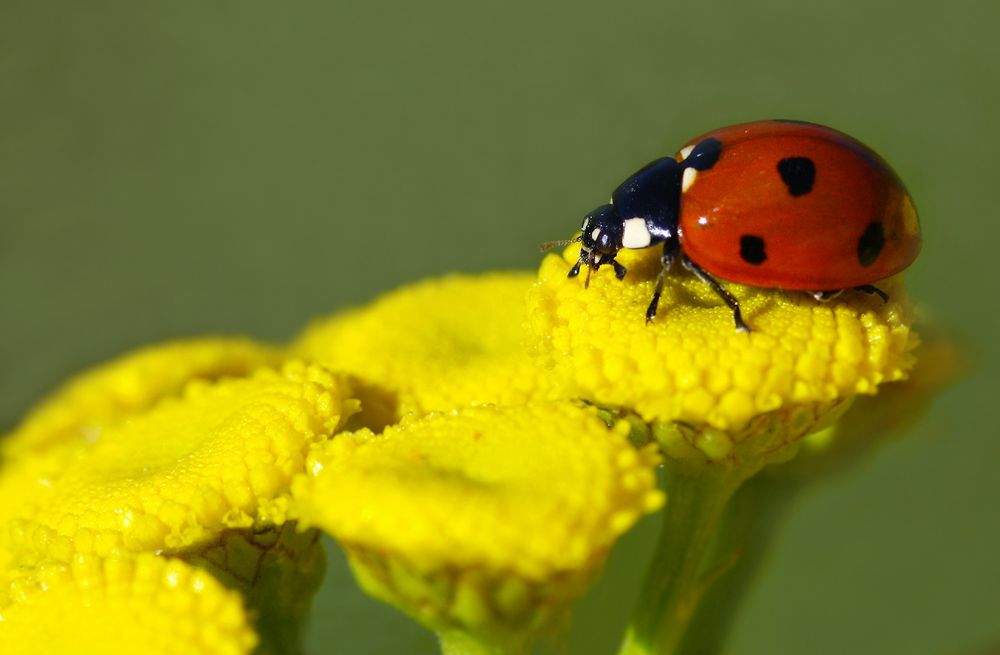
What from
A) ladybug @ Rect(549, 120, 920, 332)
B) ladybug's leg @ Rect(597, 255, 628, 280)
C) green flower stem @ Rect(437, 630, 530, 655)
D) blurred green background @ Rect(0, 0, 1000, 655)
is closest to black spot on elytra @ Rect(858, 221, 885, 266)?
ladybug @ Rect(549, 120, 920, 332)

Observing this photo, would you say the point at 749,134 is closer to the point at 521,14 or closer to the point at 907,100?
the point at 907,100

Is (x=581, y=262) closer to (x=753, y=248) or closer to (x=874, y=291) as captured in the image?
(x=753, y=248)

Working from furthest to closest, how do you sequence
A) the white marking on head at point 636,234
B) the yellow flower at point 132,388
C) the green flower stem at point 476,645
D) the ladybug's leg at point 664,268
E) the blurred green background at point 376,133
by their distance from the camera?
the blurred green background at point 376,133 → the yellow flower at point 132,388 → the white marking on head at point 636,234 → the ladybug's leg at point 664,268 → the green flower stem at point 476,645

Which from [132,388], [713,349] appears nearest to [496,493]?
[713,349]

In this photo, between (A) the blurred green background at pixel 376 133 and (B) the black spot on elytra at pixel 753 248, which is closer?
(B) the black spot on elytra at pixel 753 248

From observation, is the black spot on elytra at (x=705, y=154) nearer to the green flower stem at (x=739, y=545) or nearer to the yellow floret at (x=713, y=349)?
the yellow floret at (x=713, y=349)

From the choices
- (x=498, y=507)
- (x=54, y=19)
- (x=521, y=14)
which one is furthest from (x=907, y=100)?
(x=54, y=19)

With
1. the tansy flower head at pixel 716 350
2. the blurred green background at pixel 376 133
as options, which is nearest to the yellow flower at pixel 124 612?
the tansy flower head at pixel 716 350
